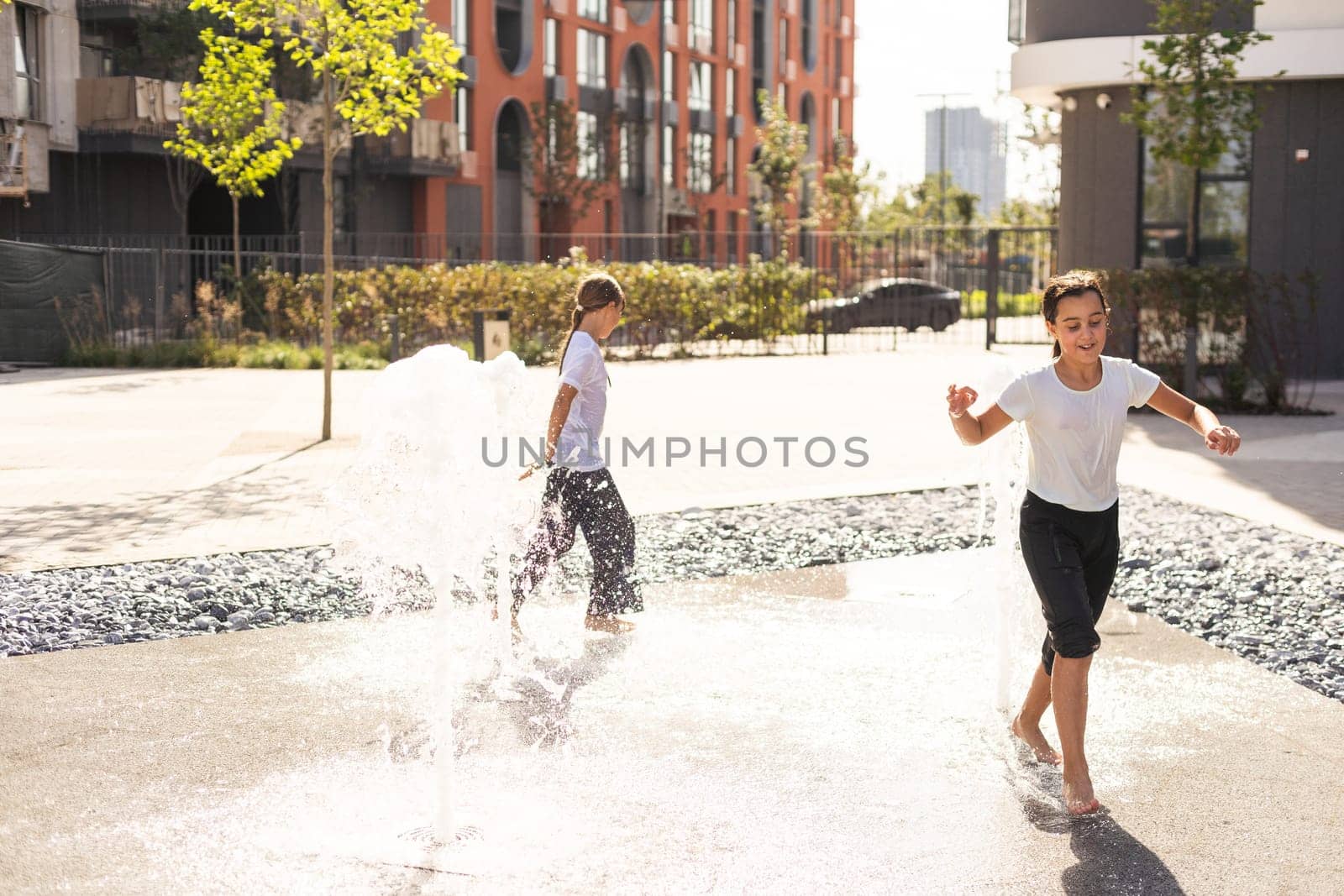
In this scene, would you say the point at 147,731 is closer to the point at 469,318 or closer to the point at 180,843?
the point at 180,843

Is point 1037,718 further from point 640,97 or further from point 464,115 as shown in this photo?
point 640,97

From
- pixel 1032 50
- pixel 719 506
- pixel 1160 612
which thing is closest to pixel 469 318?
pixel 1032 50

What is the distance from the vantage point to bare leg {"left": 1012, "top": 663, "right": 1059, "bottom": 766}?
15.7ft

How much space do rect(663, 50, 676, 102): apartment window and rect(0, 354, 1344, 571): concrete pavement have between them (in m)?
36.3

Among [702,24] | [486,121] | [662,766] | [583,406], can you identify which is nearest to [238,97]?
[583,406]

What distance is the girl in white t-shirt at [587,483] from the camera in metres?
6.11

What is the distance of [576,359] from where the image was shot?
608cm

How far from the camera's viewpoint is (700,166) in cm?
5472

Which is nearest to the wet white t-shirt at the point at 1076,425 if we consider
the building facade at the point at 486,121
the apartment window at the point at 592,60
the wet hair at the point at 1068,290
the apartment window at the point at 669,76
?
the wet hair at the point at 1068,290

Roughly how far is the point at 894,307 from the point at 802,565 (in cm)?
2150

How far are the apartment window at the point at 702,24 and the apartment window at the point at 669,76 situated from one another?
1.46 metres

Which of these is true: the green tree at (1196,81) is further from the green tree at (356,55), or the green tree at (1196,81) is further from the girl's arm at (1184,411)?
the girl's arm at (1184,411)

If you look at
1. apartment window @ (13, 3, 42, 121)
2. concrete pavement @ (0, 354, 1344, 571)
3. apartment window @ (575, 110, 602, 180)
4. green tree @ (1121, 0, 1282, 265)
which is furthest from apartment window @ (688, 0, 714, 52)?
green tree @ (1121, 0, 1282, 265)

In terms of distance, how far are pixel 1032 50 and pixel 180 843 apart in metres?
17.3
